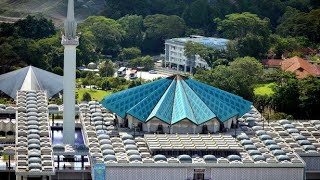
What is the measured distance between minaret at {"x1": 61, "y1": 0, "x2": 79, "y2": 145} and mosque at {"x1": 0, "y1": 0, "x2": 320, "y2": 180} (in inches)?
2.1

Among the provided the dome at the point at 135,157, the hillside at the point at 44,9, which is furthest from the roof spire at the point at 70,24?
the hillside at the point at 44,9

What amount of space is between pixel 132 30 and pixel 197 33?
19.2ft

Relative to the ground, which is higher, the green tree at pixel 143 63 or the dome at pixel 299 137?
the green tree at pixel 143 63

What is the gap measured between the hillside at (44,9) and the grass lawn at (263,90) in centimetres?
2726

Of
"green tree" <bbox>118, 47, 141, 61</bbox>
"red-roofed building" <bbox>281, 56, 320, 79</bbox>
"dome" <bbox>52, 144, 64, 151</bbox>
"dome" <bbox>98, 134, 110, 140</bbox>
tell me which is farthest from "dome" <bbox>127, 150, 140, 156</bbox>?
"green tree" <bbox>118, 47, 141, 61</bbox>

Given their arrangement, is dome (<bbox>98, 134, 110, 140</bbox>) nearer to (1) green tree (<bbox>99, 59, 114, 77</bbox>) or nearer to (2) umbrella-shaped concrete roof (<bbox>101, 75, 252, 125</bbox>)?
(2) umbrella-shaped concrete roof (<bbox>101, 75, 252, 125</bbox>)

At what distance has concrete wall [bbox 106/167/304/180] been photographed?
64.2m

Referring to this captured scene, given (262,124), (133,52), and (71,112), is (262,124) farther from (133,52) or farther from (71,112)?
(133,52)

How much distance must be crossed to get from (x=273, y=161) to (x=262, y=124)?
329 inches

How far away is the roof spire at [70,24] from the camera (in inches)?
2731

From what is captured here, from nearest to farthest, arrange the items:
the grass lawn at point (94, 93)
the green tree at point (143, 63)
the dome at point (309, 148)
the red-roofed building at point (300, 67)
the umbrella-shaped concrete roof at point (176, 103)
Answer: the dome at point (309, 148) < the umbrella-shaped concrete roof at point (176, 103) < the grass lawn at point (94, 93) < the red-roofed building at point (300, 67) < the green tree at point (143, 63)

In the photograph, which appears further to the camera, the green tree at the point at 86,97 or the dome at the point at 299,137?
the green tree at the point at 86,97

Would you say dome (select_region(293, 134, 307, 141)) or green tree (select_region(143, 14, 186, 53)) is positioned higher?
green tree (select_region(143, 14, 186, 53))

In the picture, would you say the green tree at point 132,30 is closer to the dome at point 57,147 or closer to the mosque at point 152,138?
the mosque at point 152,138
